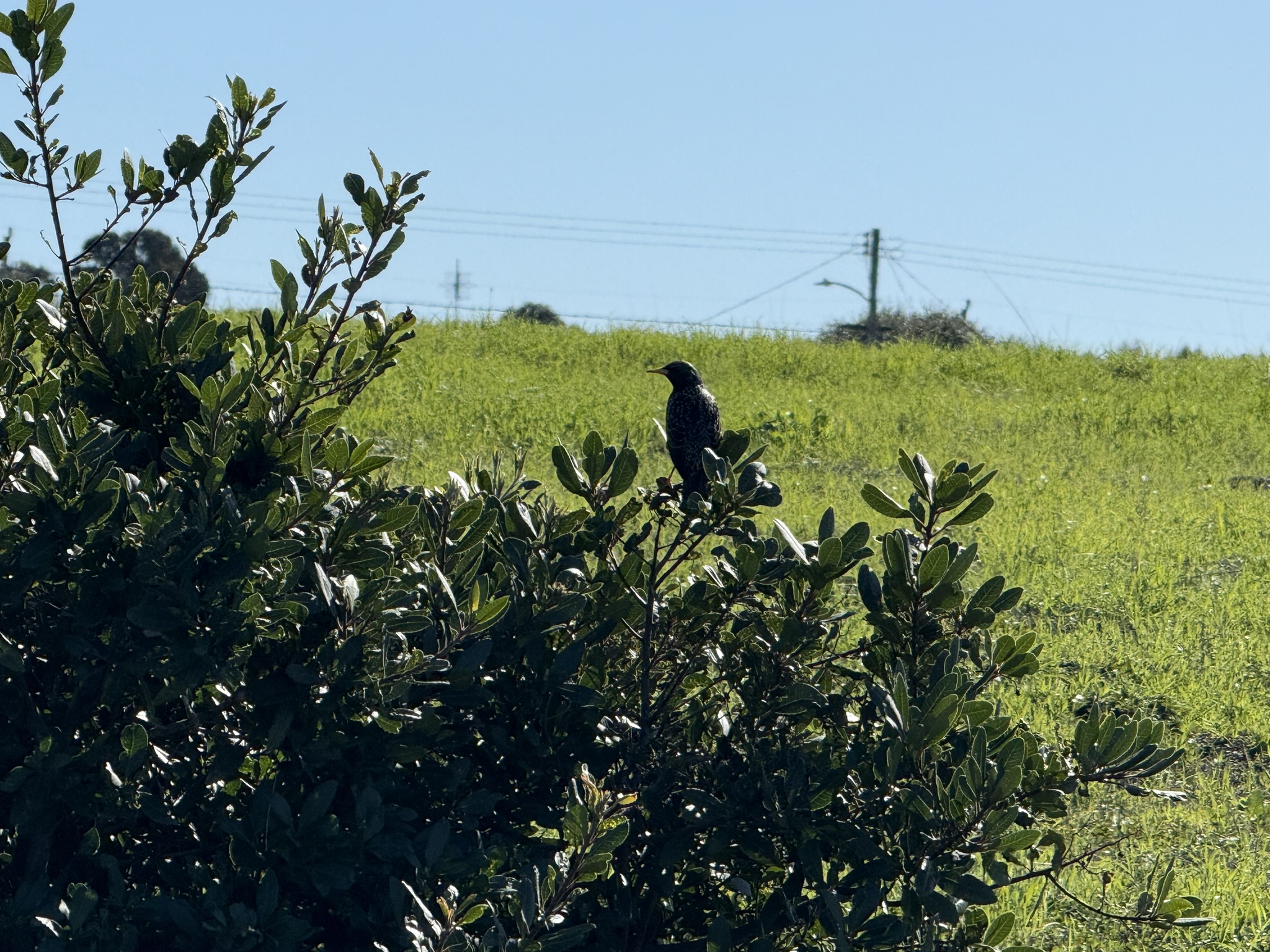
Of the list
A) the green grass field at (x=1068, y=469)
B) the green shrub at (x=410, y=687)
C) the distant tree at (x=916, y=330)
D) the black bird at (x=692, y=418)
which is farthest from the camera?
the distant tree at (x=916, y=330)

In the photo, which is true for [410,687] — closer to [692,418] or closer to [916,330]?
[692,418]

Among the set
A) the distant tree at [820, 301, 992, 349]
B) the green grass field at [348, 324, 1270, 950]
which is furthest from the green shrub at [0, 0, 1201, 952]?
the distant tree at [820, 301, 992, 349]

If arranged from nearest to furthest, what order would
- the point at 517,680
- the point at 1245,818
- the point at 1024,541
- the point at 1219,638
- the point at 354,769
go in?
the point at 354,769 < the point at 517,680 < the point at 1245,818 < the point at 1219,638 < the point at 1024,541

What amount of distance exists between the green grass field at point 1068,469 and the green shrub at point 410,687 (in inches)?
52.9

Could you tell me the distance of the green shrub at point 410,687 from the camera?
2016 mm

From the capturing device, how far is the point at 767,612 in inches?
97.9

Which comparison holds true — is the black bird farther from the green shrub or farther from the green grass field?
the green shrub

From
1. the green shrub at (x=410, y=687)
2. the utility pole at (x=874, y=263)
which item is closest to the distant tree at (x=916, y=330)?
the utility pole at (x=874, y=263)

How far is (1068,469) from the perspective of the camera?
427 inches

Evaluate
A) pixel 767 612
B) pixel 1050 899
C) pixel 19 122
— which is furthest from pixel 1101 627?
pixel 19 122

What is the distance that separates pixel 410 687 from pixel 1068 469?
9541 mm

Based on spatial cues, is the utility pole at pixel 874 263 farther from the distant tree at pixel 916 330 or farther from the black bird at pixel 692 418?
the black bird at pixel 692 418

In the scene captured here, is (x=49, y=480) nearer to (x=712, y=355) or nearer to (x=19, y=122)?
(x=19, y=122)

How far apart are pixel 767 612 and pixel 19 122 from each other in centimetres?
158
